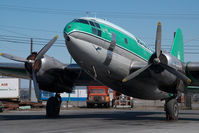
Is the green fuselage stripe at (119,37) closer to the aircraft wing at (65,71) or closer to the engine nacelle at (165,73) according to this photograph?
the engine nacelle at (165,73)

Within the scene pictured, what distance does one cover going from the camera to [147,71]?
1590 cm

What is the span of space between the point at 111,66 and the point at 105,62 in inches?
19.0

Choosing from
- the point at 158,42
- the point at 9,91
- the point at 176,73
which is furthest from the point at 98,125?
the point at 9,91

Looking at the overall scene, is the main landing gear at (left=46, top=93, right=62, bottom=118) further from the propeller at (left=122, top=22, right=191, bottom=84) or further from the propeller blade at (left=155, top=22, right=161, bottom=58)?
the propeller blade at (left=155, top=22, right=161, bottom=58)

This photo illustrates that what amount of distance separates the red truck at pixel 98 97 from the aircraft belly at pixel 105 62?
23262mm

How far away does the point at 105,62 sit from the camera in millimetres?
15852

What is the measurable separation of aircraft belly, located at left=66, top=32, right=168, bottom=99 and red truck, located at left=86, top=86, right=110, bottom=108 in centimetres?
2326

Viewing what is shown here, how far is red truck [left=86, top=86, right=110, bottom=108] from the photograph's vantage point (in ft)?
136

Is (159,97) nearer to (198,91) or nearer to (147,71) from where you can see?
(198,91)

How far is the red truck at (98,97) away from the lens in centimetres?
4150

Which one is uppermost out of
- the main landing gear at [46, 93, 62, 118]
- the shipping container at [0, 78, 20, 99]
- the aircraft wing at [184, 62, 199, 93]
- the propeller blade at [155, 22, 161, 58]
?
the propeller blade at [155, 22, 161, 58]

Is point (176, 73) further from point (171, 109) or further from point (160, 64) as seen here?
point (171, 109)

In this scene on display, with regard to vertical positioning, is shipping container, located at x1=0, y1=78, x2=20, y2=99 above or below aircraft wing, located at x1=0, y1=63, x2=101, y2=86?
below

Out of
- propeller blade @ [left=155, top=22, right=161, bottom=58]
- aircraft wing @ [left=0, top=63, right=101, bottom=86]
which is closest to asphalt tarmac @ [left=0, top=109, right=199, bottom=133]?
aircraft wing @ [left=0, top=63, right=101, bottom=86]
